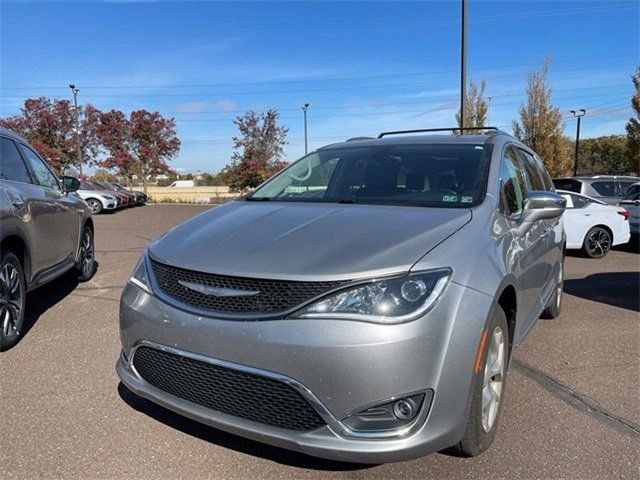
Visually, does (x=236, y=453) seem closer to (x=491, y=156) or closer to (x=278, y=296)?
(x=278, y=296)

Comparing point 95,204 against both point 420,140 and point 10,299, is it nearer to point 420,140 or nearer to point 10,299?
point 10,299

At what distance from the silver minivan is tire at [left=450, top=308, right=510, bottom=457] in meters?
0.01

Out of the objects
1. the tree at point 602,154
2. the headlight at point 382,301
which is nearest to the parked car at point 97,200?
the headlight at point 382,301

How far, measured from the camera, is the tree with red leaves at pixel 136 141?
38000 mm

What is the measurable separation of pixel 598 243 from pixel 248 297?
1009 centimetres

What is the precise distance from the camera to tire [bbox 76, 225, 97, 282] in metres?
6.34

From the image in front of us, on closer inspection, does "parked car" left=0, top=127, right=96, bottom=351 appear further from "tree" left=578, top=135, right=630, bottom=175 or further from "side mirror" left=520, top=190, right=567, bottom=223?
"tree" left=578, top=135, right=630, bottom=175

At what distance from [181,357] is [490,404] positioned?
161 centimetres

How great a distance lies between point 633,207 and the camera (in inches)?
453

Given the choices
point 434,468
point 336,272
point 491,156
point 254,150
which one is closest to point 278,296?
point 336,272

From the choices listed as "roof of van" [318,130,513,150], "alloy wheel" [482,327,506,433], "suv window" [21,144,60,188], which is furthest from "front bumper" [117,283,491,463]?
"suv window" [21,144,60,188]

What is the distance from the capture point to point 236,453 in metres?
2.68

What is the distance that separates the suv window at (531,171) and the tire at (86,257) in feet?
16.8

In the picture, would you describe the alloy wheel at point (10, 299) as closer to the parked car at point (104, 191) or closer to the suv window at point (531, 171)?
the suv window at point (531, 171)
